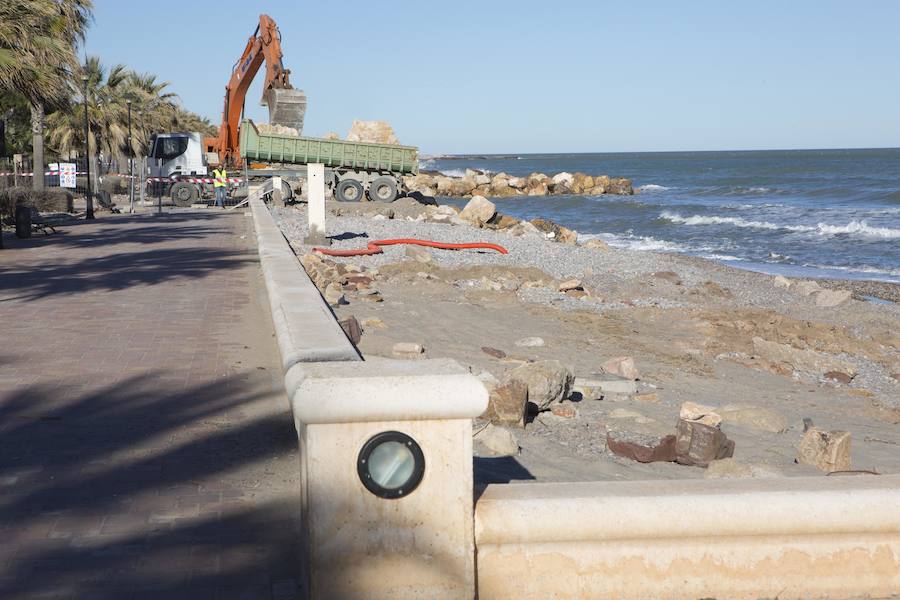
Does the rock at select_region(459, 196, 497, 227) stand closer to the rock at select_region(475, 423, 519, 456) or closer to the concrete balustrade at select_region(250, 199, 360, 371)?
the concrete balustrade at select_region(250, 199, 360, 371)

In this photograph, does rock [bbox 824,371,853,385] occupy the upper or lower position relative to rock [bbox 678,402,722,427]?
lower

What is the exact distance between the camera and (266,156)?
34.9 m

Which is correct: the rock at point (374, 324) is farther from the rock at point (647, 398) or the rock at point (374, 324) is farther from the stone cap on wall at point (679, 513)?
the stone cap on wall at point (679, 513)

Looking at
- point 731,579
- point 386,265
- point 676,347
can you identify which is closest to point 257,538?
point 731,579

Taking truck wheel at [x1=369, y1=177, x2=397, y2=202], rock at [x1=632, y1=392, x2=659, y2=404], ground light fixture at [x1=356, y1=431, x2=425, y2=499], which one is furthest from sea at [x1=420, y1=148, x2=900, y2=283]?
ground light fixture at [x1=356, y1=431, x2=425, y2=499]

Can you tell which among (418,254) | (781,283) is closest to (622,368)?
(418,254)

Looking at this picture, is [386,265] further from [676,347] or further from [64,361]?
[64,361]

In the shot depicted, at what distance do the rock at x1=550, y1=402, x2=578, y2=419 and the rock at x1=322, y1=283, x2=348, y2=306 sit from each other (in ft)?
18.2

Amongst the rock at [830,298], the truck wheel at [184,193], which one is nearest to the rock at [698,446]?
the rock at [830,298]

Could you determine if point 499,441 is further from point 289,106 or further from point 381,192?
point 381,192

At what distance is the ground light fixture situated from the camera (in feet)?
11.0

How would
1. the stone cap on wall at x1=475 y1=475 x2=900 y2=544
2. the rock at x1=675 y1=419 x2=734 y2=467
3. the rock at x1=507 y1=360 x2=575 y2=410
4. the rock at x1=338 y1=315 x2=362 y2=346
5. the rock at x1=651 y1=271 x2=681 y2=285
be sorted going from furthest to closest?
the rock at x1=651 y1=271 x2=681 y2=285
the rock at x1=338 y1=315 x2=362 y2=346
the rock at x1=507 y1=360 x2=575 y2=410
the rock at x1=675 y1=419 x2=734 y2=467
the stone cap on wall at x1=475 y1=475 x2=900 y2=544

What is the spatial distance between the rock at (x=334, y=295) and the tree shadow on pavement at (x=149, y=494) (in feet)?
20.2

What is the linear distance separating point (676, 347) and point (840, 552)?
29.5 feet
